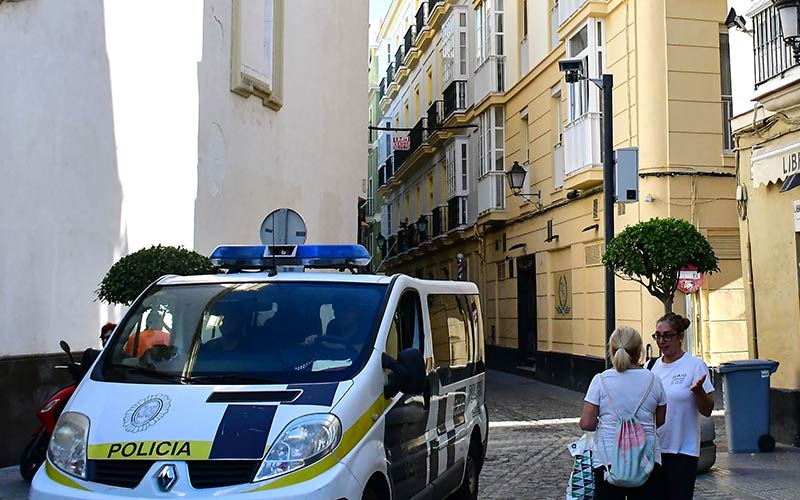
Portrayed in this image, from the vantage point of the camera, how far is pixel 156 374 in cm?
557

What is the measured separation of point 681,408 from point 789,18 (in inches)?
250

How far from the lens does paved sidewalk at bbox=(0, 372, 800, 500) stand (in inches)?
350

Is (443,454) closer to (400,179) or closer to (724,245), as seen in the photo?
(724,245)

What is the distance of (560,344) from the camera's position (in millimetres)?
21078

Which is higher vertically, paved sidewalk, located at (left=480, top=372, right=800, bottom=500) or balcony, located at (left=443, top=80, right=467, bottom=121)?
balcony, located at (left=443, top=80, right=467, bottom=121)

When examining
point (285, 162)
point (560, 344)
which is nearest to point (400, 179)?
point (560, 344)

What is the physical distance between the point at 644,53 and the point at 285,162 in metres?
6.57

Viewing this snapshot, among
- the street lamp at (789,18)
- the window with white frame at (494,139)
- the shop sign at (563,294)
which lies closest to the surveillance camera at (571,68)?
the street lamp at (789,18)

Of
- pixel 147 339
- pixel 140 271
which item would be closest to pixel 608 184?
pixel 140 271

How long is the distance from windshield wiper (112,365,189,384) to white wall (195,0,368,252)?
7978 mm

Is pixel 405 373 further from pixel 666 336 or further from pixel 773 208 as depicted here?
pixel 773 208

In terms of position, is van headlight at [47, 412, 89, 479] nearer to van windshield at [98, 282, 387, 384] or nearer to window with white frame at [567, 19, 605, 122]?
van windshield at [98, 282, 387, 384]

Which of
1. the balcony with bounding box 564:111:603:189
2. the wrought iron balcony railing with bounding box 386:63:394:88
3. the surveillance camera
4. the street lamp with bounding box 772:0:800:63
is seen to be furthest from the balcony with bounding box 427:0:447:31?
the street lamp with bounding box 772:0:800:63

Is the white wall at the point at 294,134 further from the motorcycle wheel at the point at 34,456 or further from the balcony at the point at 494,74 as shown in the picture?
the balcony at the point at 494,74
